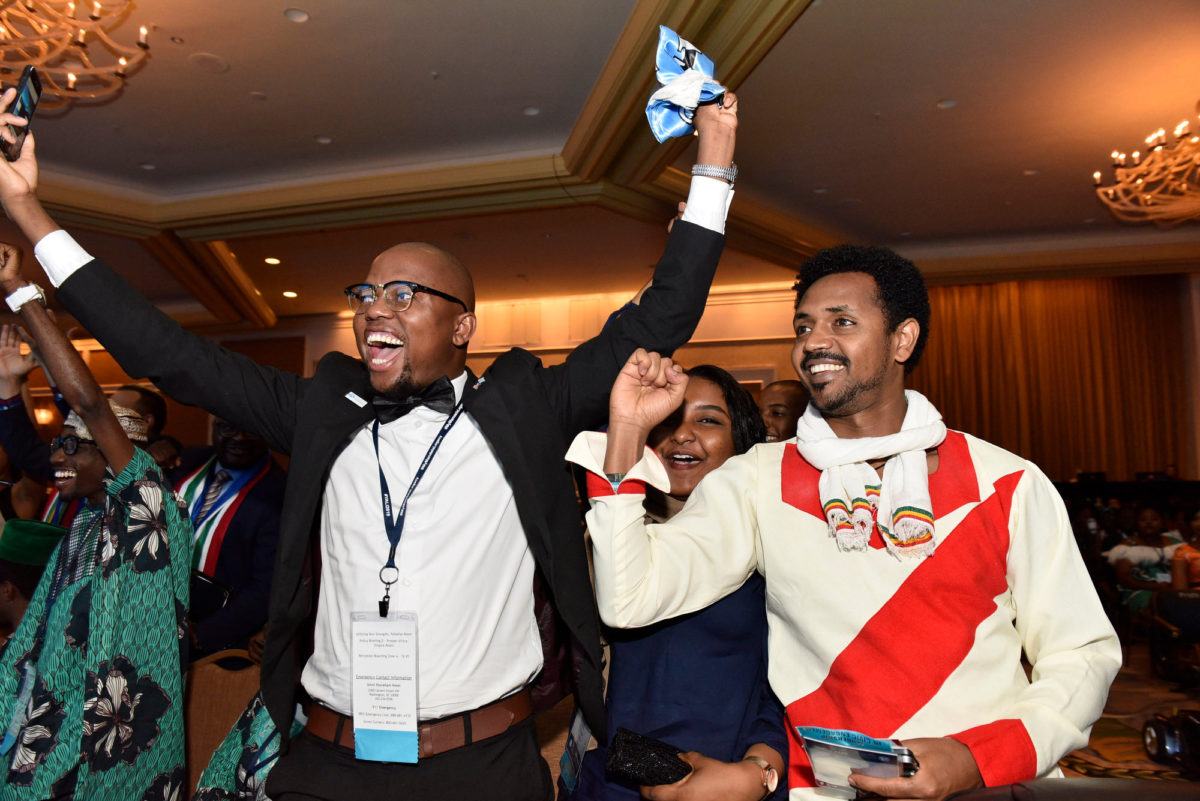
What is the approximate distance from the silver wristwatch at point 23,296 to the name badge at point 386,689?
1100 millimetres

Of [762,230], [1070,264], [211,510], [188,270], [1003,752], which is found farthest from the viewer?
[1070,264]

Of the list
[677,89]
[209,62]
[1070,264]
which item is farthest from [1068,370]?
[677,89]

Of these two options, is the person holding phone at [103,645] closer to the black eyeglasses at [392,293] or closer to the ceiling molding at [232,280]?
the black eyeglasses at [392,293]

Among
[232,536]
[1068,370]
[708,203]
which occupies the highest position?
[1068,370]

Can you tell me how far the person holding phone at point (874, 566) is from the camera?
1351 millimetres

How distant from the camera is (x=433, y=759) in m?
1.56

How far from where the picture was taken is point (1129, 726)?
14.9ft

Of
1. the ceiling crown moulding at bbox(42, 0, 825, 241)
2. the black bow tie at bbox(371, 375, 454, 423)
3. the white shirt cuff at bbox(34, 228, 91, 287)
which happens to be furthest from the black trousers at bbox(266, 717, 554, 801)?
the ceiling crown moulding at bbox(42, 0, 825, 241)

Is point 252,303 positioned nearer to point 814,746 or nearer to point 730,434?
point 730,434

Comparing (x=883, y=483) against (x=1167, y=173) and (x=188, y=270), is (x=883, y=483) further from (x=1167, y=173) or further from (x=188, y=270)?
(x=188, y=270)

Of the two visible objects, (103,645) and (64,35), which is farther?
(64,35)

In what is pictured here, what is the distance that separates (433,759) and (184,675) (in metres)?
1.16

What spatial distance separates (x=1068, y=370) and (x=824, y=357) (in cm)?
1080

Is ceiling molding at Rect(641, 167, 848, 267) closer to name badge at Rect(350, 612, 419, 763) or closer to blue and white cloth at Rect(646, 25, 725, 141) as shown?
blue and white cloth at Rect(646, 25, 725, 141)
